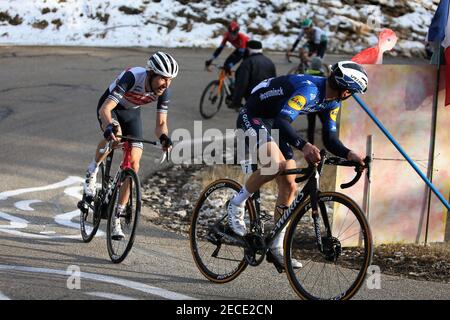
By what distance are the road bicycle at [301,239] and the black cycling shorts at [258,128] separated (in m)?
0.38

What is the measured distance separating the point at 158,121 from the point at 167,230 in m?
1.52

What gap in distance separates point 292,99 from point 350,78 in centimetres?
46

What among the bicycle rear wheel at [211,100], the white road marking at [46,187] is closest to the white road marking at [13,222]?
the white road marking at [46,187]

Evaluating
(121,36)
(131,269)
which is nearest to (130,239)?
(131,269)

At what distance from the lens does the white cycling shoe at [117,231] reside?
22.0 ft

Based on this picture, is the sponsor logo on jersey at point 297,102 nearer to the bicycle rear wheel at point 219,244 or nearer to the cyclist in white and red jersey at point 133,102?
the bicycle rear wheel at point 219,244

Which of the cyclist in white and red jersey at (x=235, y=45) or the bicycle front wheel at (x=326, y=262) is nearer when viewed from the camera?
the bicycle front wheel at (x=326, y=262)

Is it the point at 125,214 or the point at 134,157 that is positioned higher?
the point at 134,157

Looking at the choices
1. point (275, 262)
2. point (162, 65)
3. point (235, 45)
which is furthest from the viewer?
point (235, 45)

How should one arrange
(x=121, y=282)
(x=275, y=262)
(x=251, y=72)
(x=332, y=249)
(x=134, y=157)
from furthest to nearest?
(x=251, y=72) → (x=134, y=157) → (x=121, y=282) → (x=275, y=262) → (x=332, y=249)

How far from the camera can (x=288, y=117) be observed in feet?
18.7

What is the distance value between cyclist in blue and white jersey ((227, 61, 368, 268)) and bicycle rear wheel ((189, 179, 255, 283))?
150 millimetres

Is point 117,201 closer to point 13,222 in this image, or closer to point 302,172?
point 13,222

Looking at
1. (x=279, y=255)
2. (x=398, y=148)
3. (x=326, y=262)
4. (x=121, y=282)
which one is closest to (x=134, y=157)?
(x=121, y=282)
